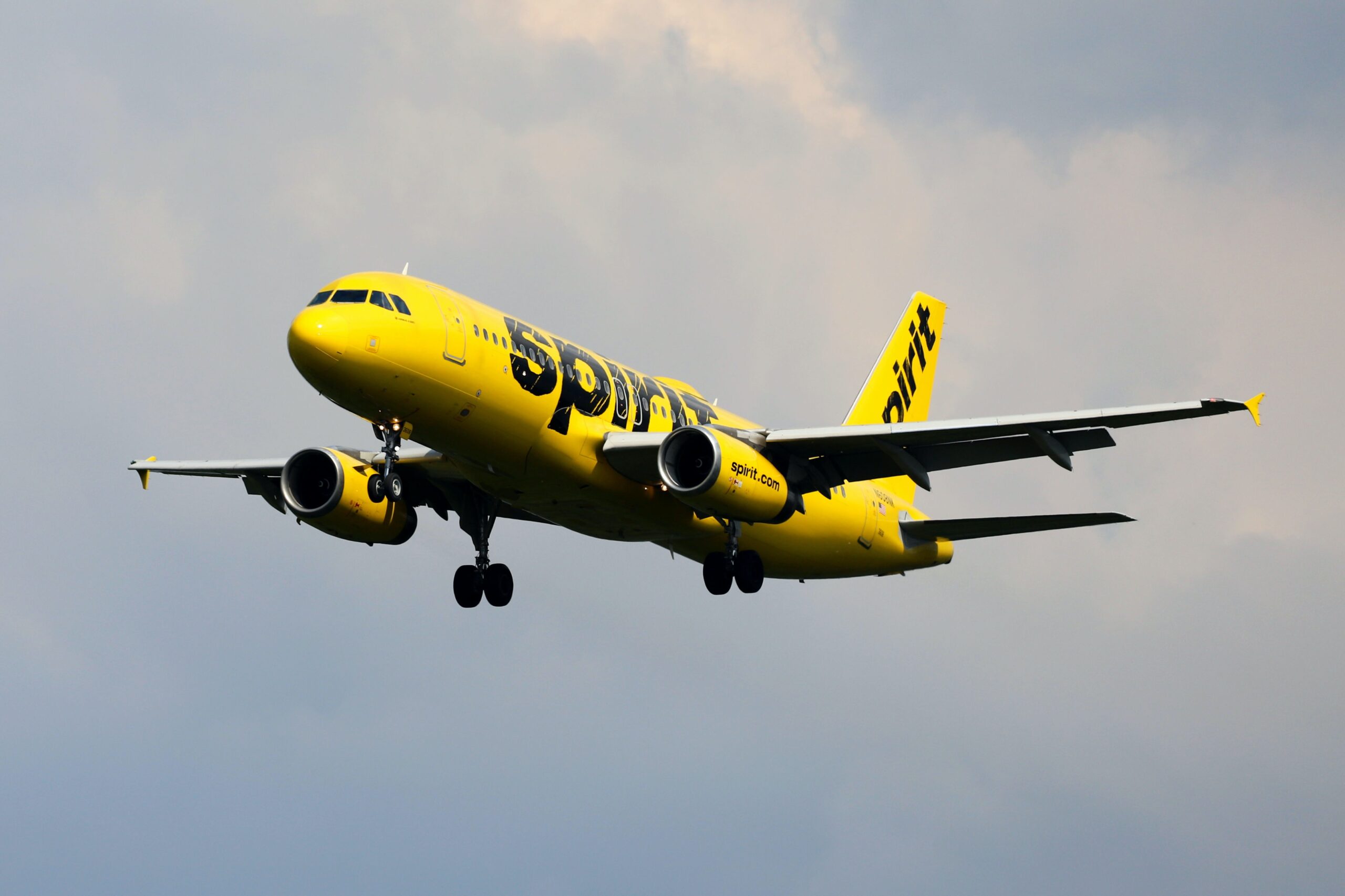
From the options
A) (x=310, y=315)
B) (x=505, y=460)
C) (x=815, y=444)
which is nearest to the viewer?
(x=310, y=315)

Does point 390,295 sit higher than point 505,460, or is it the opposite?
point 390,295

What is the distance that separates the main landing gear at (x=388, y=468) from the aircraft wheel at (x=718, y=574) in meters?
8.11

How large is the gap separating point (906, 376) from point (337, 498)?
1947 centimetres

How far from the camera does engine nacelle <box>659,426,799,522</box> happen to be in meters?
35.0

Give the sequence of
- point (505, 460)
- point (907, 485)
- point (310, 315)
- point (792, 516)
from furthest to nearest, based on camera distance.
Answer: point (907, 485)
point (792, 516)
point (505, 460)
point (310, 315)

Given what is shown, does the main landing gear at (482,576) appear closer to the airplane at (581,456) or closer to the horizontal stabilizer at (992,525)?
the airplane at (581,456)

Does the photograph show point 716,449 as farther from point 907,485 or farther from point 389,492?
point 907,485

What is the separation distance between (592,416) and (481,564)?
6.84m

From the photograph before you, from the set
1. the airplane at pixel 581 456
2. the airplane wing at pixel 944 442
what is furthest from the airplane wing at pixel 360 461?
the airplane wing at pixel 944 442

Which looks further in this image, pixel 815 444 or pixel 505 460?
pixel 815 444

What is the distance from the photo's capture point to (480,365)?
33.1 metres

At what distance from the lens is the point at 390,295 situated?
32562mm

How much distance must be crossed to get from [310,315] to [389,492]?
411cm

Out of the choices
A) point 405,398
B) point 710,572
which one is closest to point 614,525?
point 710,572
